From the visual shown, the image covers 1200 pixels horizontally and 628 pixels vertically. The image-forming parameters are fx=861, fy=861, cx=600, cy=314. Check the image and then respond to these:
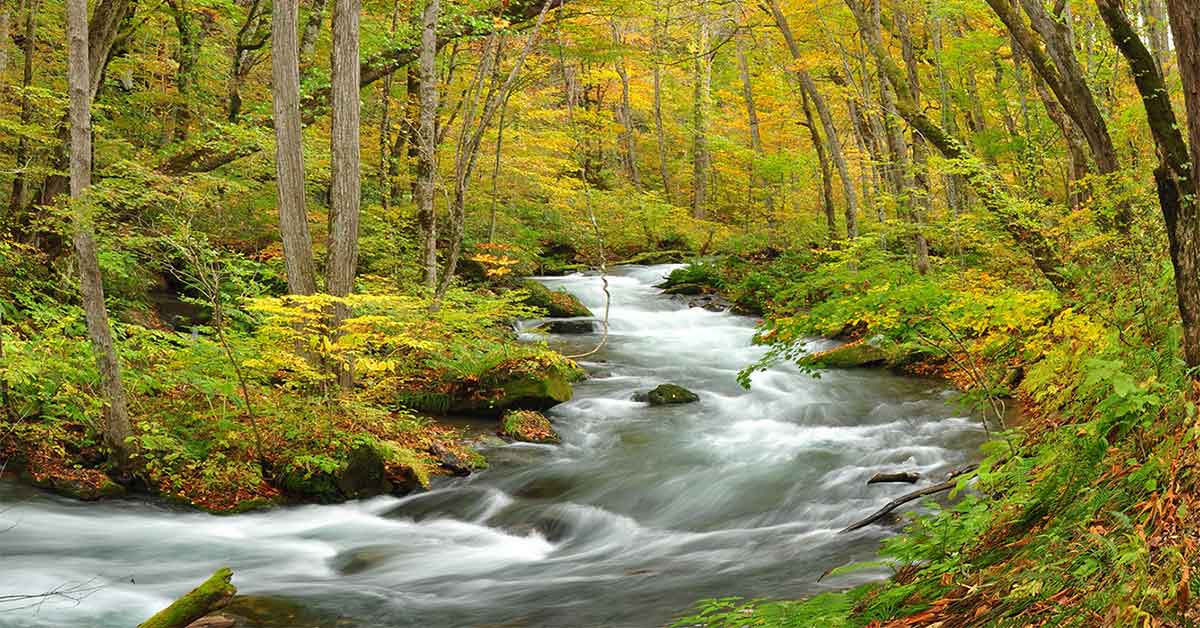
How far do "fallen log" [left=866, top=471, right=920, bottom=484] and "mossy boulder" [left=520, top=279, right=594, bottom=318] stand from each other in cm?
925

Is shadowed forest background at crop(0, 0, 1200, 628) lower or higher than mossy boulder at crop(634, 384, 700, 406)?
higher

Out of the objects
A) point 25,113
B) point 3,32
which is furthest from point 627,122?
point 25,113

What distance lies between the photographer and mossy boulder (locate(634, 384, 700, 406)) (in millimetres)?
12312

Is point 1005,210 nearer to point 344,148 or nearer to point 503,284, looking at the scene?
point 344,148

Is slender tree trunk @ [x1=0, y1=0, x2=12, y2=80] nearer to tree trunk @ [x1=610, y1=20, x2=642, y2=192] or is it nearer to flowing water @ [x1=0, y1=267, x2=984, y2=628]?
flowing water @ [x1=0, y1=267, x2=984, y2=628]

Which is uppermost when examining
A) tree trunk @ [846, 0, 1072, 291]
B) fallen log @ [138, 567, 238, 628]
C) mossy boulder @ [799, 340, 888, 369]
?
tree trunk @ [846, 0, 1072, 291]

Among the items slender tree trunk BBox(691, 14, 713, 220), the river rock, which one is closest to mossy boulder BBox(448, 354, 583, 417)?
the river rock

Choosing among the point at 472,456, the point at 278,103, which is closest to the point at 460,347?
the point at 472,456

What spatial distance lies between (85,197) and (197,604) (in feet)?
12.5

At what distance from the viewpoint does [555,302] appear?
17141mm

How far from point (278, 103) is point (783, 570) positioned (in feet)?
22.5

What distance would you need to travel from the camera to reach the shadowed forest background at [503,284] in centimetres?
343

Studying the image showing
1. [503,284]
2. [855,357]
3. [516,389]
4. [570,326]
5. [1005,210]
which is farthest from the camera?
[503,284]

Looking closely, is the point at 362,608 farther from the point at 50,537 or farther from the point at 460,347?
the point at 460,347
